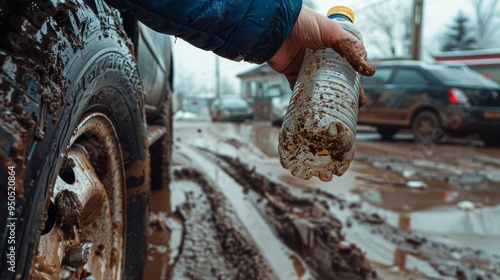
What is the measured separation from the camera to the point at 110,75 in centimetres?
135

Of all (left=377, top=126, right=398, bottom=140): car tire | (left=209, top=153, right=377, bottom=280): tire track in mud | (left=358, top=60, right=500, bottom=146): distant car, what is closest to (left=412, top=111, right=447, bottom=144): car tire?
(left=358, top=60, right=500, bottom=146): distant car

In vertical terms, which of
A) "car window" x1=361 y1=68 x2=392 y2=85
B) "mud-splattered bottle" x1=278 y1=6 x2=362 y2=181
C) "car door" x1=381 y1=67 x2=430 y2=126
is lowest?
"mud-splattered bottle" x1=278 y1=6 x2=362 y2=181

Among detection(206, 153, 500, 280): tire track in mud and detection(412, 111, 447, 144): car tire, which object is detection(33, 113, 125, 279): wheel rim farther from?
detection(412, 111, 447, 144): car tire

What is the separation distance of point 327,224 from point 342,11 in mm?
2143

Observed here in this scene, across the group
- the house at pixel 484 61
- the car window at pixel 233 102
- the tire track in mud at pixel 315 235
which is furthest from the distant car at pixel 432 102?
the car window at pixel 233 102

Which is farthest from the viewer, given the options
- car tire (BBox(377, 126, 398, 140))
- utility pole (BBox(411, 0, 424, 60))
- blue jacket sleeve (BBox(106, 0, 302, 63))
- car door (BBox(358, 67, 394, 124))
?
utility pole (BBox(411, 0, 424, 60))

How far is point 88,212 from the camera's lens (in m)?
1.46

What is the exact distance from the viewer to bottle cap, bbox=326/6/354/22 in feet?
4.88

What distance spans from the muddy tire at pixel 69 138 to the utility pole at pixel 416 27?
51.1ft

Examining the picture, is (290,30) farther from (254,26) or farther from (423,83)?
(423,83)

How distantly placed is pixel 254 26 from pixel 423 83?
879 cm

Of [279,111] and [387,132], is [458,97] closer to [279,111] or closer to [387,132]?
[387,132]

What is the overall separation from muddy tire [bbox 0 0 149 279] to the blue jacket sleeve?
19 centimetres

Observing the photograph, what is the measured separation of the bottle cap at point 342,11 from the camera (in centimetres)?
149
